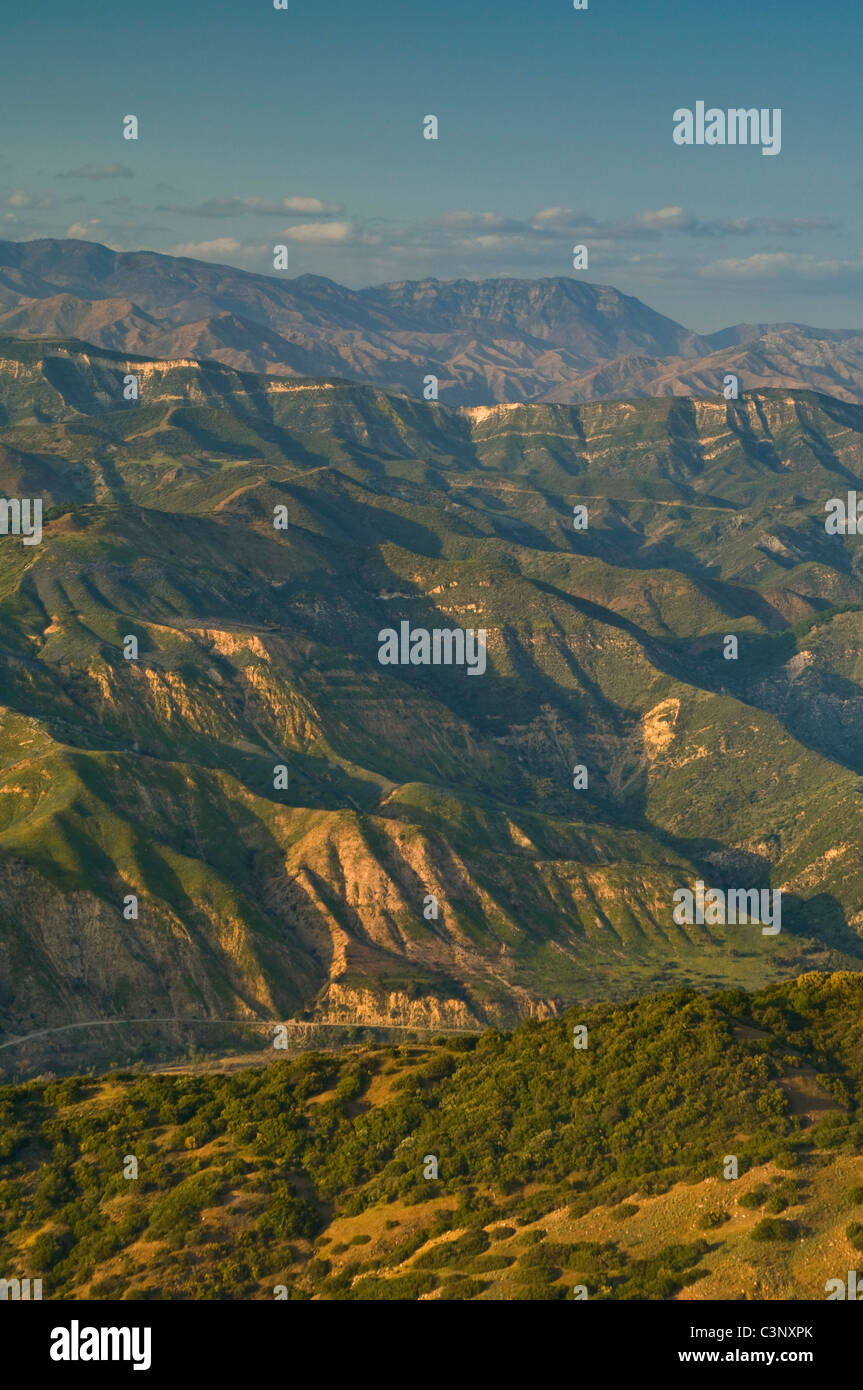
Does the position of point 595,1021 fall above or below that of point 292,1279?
above
